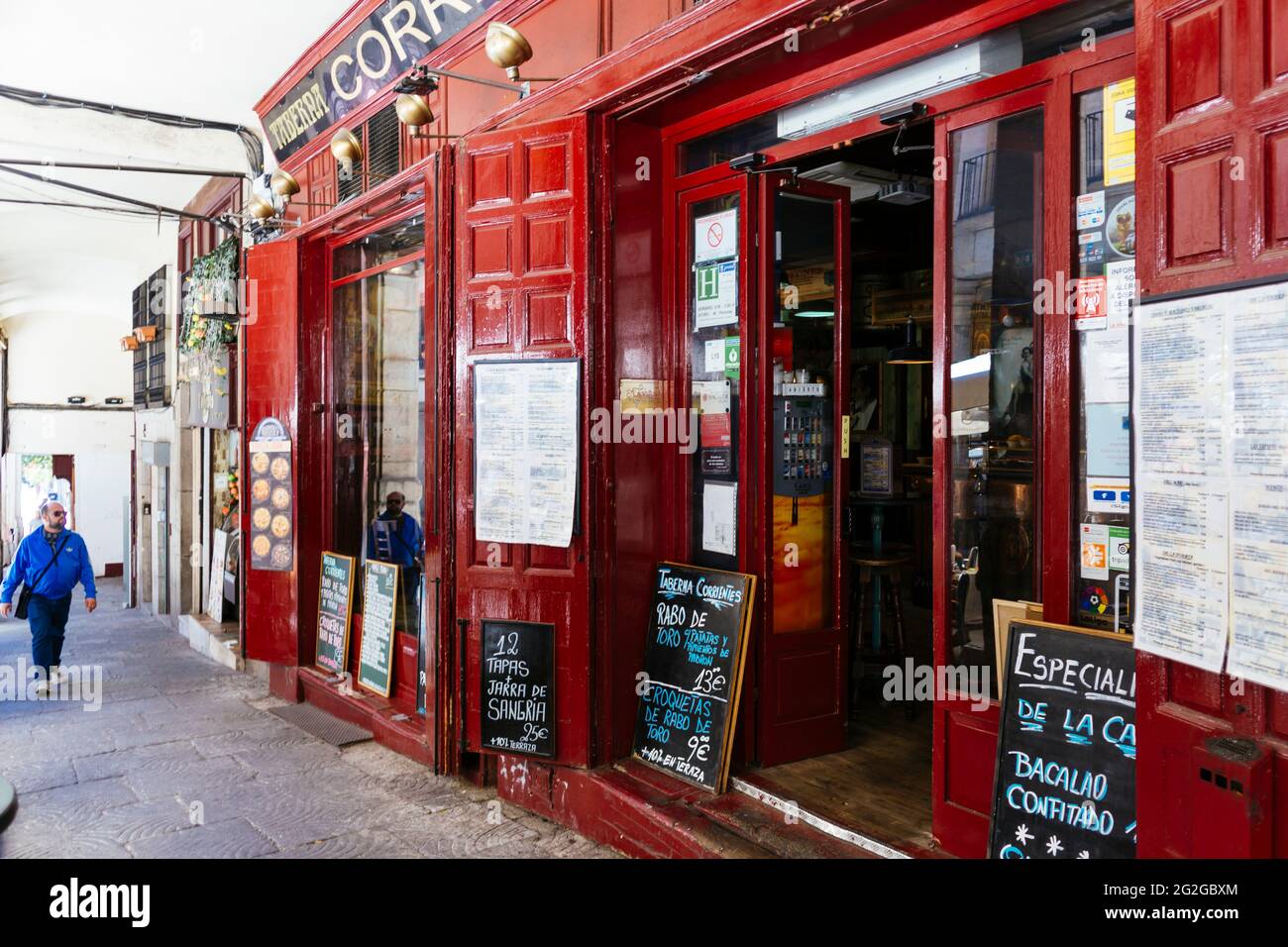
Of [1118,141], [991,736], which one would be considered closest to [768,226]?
[1118,141]

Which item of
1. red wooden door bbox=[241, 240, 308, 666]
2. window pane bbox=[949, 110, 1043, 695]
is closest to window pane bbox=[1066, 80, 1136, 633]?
window pane bbox=[949, 110, 1043, 695]

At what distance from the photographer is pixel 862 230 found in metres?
8.94

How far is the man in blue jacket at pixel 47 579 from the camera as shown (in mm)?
8141

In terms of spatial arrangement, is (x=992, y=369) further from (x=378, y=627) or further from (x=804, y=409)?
(x=378, y=627)

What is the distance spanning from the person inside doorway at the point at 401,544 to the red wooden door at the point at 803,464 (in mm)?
2886

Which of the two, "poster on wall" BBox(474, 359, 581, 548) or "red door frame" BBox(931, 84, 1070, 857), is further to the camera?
"poster on wall" BBox(474, 359, 581, 548)

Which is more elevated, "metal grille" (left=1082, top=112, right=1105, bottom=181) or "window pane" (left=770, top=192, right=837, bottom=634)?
"metal grille" (left=1082, top=112, right=1105, bottom=181)

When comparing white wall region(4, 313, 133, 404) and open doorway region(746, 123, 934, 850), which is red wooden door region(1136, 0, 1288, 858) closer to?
open doorway region(746, 123, 934, 850)

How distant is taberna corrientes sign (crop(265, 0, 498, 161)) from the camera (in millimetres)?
5773

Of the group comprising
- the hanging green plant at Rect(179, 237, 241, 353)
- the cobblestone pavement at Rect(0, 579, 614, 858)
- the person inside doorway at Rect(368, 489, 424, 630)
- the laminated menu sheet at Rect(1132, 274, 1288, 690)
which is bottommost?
the cobblestone pavement at Rect(0, 579, 614, 858)

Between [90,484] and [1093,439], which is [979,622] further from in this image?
[90,484]

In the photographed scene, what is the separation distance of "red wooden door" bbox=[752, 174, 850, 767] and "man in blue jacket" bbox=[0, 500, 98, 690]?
21.4 feet

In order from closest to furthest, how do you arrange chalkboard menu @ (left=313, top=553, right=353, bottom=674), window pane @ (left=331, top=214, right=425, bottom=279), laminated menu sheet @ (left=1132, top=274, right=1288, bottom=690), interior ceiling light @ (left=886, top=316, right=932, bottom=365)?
laminated menu sheet @ (left=1132, top=274, right=1288, bottom=690) < window pane @ (left=331, top=214, right=425, bottom=279) < chalkboard menu @ (left=313, top=553, right=353, bottom=674) < interior ceiling light @ (left=886, top=316, right=932, bottom=365)

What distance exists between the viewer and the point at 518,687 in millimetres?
4938
